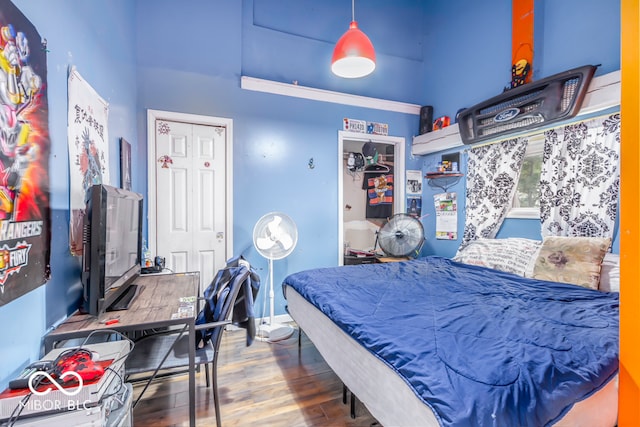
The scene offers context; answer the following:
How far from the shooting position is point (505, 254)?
2.52 meters

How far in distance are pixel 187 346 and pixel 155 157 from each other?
6.48ft

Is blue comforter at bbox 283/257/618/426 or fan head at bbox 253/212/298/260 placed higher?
fan head at bbox 253/212/298/260

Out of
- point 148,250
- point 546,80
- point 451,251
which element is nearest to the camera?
point 546,80

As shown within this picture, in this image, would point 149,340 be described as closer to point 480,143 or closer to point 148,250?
point 148,250

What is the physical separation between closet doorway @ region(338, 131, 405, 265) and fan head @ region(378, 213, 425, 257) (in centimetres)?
57

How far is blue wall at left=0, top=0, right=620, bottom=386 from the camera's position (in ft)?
7.74

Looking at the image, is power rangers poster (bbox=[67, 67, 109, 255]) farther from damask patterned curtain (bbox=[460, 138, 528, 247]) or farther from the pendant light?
damask patterned curtain (bbox=[460, 138, 528, 247])

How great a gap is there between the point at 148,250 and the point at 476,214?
Answer: 134 inches

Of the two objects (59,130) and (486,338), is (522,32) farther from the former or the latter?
(59,130)

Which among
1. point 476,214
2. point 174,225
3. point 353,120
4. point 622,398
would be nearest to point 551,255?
point 476,214

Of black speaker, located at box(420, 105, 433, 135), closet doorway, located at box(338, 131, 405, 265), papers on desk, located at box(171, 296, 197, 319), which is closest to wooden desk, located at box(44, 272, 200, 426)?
papers on desk, located at box(171, 296, 197, 319)

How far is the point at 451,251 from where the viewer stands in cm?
350

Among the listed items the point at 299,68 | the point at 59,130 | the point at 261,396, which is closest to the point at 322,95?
the point at 299,68

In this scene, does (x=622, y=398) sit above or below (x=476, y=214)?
below
